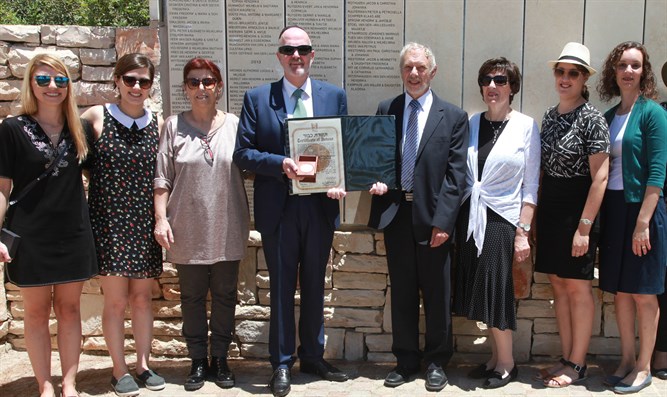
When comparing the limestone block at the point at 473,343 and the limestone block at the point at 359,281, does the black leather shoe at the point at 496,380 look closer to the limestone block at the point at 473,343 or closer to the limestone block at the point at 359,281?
the limestone block at the point at 473,343

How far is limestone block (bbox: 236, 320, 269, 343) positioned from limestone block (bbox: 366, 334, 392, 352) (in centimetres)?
74

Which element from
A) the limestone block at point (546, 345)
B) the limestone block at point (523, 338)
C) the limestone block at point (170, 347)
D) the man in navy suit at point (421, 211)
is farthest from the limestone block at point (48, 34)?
the limestone block at point (546, 345)

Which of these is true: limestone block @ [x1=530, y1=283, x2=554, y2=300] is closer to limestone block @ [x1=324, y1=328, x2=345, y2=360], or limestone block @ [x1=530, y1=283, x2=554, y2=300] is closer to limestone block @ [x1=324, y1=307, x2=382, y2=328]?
limestone block @ [x1=324, y1=307, x2=382, y2=328]

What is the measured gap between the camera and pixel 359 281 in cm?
457

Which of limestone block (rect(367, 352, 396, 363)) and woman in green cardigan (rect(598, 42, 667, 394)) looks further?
limestone block (rect(367, 352, 396, 363))

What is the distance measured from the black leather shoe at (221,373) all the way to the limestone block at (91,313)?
1.06 metres

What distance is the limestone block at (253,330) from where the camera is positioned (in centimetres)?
462

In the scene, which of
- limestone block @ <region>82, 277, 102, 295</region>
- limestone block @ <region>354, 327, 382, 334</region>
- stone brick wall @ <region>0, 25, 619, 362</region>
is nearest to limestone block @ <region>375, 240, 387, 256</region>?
stone brick wall @ <region>0, 25, 619, 362</region>

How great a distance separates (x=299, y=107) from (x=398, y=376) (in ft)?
5.86

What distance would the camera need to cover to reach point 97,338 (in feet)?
15.4

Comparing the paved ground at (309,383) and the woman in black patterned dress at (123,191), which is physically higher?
the woman in black patterned dress at (123,191)

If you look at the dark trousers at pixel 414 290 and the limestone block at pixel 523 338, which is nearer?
the dark trousers at pixel 414 290

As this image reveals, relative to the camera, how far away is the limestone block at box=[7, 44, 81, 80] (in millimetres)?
4457

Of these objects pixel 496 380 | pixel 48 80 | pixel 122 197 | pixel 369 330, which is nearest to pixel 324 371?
pixel 369 330
